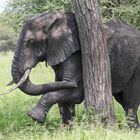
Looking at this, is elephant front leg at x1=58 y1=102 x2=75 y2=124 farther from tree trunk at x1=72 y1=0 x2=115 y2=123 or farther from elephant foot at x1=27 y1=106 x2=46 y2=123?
elephant foot at x1=27 y1=106 x2=46 y2=123

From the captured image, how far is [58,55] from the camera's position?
874cm

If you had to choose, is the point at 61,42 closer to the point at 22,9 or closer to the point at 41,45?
the point at 41,45

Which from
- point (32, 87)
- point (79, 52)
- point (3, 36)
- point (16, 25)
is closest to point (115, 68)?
point (79, 52)

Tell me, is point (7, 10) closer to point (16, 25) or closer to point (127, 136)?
point (16, 25)

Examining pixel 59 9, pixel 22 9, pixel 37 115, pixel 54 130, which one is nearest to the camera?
pixel 54 130

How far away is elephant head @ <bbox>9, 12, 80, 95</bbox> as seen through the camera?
28.5ft

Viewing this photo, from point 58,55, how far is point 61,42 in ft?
0.71

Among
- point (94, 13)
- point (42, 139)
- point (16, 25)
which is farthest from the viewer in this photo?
point (16, 25)

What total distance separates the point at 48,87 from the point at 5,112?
7.81 feet

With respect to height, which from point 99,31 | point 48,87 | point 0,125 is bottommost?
point 0,125

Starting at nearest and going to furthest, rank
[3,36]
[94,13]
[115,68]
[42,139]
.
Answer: [42,139], [94,13], [115,68], [3,36]

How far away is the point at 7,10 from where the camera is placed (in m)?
20.6

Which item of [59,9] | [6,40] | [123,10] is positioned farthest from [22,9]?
[6,40]

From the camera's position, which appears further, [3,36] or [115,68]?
[3,36]
